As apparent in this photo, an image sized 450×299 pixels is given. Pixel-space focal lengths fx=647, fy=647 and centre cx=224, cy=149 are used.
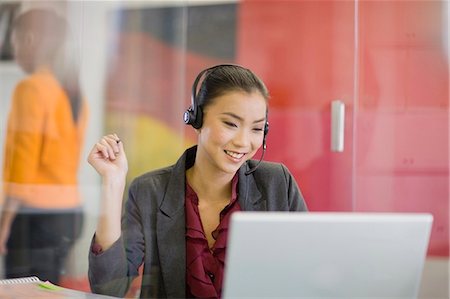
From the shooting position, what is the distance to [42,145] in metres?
2.73

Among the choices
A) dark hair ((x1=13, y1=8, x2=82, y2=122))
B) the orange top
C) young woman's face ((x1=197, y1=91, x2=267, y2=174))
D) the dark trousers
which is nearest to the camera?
young woman's face ((x1=197, y1=91, x2=267, y2=174))

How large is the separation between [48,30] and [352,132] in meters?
1.57

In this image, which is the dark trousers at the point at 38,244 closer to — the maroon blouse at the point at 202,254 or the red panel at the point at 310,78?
the red panel at the point at 310,78

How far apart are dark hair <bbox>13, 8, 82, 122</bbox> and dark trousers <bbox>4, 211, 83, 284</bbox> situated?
0.49 meters

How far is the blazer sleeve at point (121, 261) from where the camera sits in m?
1.46

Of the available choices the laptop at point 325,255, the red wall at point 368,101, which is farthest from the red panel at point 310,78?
the laptop at point 325,255

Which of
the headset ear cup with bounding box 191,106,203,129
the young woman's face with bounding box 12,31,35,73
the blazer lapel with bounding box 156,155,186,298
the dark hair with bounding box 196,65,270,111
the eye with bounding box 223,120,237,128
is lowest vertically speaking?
the blazer lapel with bounding box 156,155,186,298

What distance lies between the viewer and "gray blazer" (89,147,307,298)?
58.2 inches

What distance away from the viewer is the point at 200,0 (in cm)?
290

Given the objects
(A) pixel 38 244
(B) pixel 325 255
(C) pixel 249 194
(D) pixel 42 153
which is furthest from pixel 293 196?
(A) pixel 38 244

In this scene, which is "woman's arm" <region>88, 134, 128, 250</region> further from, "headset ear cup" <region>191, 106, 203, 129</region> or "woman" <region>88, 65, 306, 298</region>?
"headset ear cup" <region>191, 106, 203, 129</region>

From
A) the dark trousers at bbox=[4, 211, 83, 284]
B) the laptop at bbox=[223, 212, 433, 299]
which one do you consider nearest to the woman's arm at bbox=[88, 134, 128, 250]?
the laptop at bbox=[223, 212, 433, 299]

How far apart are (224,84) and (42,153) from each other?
4.41ft

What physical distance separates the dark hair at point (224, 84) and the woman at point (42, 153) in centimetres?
124
